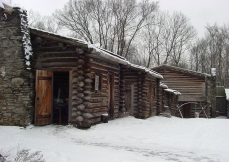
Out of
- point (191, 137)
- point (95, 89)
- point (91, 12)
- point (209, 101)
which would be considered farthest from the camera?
point (91, 12)

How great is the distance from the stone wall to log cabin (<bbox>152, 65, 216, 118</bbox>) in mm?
18015

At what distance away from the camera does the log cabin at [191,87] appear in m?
26.2

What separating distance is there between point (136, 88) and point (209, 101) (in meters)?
12.7

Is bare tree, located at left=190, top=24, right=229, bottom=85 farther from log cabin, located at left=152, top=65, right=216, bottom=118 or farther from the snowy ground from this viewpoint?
the snowy ground

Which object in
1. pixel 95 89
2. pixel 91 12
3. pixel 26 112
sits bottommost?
pixel 26 112

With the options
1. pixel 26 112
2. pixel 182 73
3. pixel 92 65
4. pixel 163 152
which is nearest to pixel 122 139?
pixel 163 152

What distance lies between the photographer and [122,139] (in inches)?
384

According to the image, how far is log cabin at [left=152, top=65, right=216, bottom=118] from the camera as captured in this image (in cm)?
2619

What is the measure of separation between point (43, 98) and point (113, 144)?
446 centimetres

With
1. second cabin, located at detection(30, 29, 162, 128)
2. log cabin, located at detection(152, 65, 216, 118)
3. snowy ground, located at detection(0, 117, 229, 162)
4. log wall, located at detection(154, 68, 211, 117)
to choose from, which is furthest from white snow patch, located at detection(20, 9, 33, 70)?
log wall, located at detection(154, 68, 211, 117)

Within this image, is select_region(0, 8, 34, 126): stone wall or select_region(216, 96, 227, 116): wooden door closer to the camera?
select_region(0, 8, 34, 126): stone wall

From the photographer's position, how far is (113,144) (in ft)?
29.0

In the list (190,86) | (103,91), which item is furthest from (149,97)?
(190,86)

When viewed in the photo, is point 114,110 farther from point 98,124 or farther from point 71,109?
point 71,109
